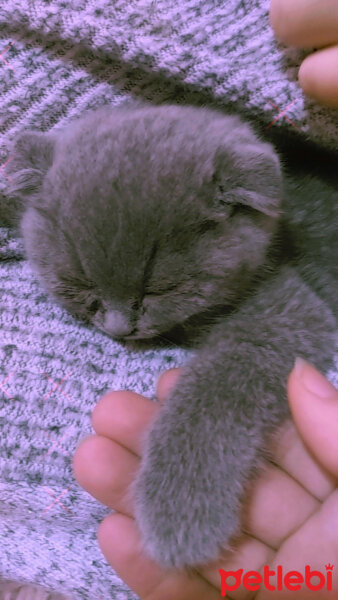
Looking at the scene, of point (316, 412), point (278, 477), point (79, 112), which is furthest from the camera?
point (79, 112)

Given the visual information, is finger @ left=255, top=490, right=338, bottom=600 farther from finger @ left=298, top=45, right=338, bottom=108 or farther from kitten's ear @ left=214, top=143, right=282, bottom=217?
finger @ left=298, top=45, right=338, bottom=108

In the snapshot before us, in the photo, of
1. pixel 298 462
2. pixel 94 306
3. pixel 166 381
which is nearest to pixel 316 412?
pixel 298 462

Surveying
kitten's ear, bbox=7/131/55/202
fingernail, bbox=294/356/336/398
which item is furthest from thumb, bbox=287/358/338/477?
kitten's ear, bbox=7/131/55/202

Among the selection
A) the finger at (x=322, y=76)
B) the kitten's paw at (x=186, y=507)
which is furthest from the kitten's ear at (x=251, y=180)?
the kitten's paw at (x=186, y=507)

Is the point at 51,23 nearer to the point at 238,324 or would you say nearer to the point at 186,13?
the point at 186,13

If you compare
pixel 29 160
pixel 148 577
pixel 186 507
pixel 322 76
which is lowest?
pixel 148 577

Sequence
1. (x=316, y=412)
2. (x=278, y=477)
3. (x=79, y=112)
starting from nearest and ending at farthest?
(x=316, y=412), (x=278, y=477), (x=79, y=112)

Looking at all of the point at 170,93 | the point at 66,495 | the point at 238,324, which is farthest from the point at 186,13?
the point at 66,495

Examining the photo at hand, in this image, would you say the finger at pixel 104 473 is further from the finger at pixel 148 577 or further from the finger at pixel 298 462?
the finger at pixel 298 462

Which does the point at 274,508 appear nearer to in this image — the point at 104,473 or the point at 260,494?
the point at 260,494
